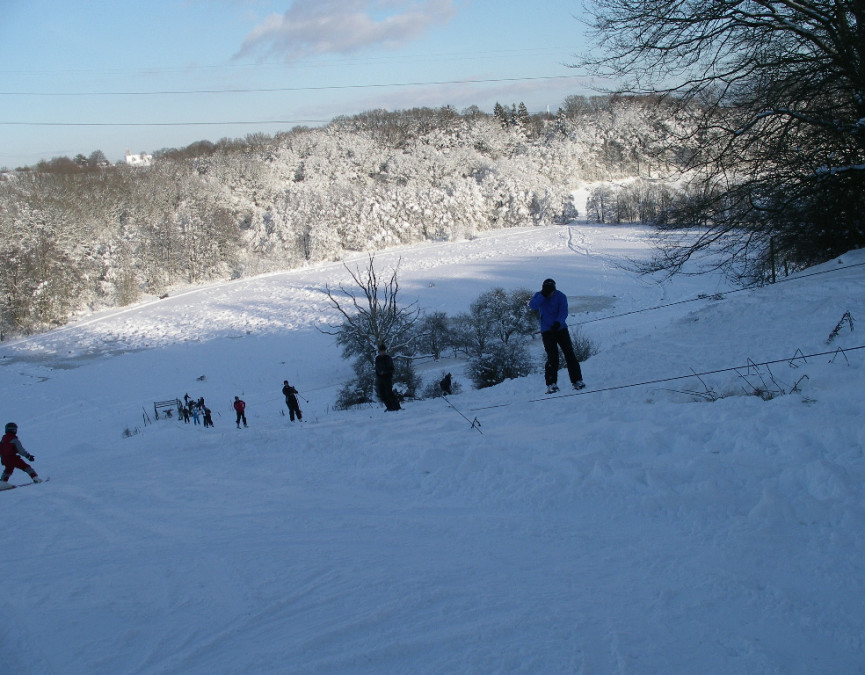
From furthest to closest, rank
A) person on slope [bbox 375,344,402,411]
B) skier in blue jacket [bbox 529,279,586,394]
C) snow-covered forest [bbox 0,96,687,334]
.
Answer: snow-covered forest [bbox 0,96,687,334], person on slope [bbox 375,344,402,411], skier in blue jacket [bbox 529,279,586,394]

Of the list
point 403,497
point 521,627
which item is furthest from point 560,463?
point 521,627

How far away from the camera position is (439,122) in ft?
406

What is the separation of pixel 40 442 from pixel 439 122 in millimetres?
113435

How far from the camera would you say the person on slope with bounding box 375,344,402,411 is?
985 centimetres

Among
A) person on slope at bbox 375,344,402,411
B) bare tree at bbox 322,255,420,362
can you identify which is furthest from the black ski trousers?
bare tree at bbox 322,255,420,362

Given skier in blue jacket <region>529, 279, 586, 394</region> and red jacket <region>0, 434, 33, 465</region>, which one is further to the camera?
red jacket <region>0, 434, 33, 465</region>

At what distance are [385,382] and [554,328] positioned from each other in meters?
3.43

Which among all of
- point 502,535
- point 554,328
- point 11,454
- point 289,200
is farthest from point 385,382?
point 289,200

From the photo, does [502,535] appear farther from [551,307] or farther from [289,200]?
[289,200]

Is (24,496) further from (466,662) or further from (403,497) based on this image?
(466,662)

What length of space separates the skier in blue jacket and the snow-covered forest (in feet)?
151

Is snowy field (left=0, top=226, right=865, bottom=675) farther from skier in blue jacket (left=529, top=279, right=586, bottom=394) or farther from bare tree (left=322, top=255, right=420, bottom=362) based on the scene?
bare tree (left=322, top=255, right=420, bottom=362)

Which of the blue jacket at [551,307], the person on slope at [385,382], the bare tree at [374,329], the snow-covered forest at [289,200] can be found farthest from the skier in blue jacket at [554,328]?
the snow-covered forest at [289,200]

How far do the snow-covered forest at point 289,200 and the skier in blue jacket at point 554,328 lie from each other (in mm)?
46016
